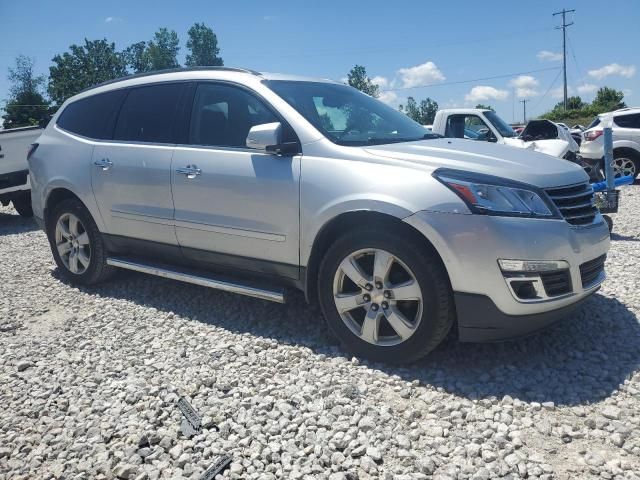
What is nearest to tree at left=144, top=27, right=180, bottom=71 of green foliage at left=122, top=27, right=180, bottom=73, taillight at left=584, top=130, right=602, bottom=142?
green foliage at left=122, top=27, right=180, bottom=73

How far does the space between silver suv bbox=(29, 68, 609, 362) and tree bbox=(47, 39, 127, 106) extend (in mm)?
74358

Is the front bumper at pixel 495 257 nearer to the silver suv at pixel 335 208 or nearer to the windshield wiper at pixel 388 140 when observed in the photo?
the silver suv at pixel 335 208

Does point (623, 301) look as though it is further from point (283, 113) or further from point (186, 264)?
point (186, 264)

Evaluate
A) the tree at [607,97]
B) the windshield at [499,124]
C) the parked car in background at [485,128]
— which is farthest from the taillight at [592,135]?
the tree at [607,97]

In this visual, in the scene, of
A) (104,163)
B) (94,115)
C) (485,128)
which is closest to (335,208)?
(104,163)

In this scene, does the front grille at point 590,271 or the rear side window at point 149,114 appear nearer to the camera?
the front grille at point 590,271

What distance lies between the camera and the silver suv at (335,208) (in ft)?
9.76

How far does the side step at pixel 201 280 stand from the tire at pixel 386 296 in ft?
1.34

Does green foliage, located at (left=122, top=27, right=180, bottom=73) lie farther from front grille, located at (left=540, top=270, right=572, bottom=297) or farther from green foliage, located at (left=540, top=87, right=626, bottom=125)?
front grille, located at (left=540, top=270, right=572, bottom=297)

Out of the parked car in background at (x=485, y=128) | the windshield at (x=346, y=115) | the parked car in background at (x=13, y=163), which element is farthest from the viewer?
the parked car in background at (x=485, y=128)

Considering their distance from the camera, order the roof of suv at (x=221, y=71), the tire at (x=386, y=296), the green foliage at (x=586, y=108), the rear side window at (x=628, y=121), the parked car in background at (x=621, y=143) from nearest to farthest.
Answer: the tire at (x=386, y=296) → the roof of suv at (x=221, y=71) → the parked car in background at (x=621, y=143) → the rear side window at (x=628, y=121) → the green foliage at (x=586, y=108)

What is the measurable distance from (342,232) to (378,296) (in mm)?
473

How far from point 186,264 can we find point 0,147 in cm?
714

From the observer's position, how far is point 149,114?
456 centimetres
